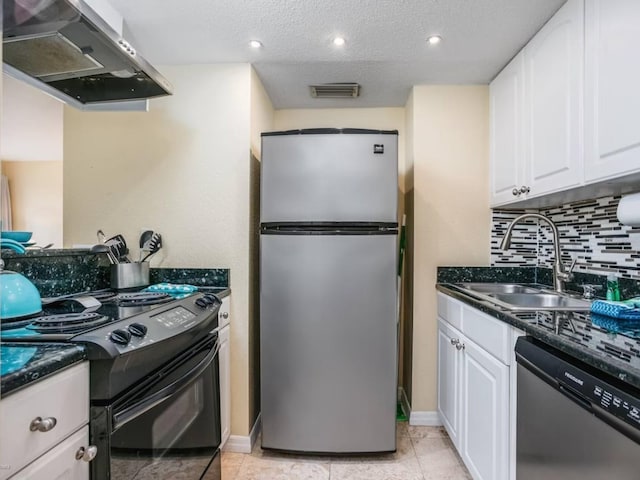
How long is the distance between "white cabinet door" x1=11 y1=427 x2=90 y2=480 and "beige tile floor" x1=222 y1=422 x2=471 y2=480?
1143mm

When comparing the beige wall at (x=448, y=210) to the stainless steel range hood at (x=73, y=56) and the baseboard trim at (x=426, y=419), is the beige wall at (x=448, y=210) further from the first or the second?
the stainless steel range hood at (x=73, y=56)

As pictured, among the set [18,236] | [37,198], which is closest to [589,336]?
[18,236]

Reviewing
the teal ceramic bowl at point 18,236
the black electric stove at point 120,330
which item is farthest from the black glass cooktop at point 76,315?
the teal ceramic bowl at point 18,236

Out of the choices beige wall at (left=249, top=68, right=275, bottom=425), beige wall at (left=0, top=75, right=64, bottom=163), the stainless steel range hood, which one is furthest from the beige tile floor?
the stainless steel range hood

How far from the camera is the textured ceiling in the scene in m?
1.62

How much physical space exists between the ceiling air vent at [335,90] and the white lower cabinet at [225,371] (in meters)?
1.52

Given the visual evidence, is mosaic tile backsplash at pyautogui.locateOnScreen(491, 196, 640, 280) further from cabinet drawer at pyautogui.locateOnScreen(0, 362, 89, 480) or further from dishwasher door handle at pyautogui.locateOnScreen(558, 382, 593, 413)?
cabinet drawer at pyautogui.locateOnScreen(0, 362, 89, 480)

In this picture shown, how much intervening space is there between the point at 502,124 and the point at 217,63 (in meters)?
1.73

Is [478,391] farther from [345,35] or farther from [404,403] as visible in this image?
[345,35]

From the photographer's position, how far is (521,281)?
2299mm

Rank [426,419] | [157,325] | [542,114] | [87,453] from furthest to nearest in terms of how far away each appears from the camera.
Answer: [426,419], [542,114], [157,325], [87,453]

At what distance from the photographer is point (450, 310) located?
6.79 feet

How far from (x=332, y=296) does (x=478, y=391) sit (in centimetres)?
81

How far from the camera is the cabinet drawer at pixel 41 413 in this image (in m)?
0.72
